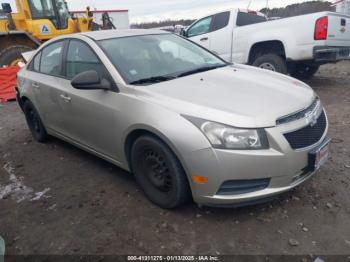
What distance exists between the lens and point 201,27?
8195mm

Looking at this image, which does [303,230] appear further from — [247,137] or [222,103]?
[222,103]

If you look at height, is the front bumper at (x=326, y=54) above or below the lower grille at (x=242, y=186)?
above

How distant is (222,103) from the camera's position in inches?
103

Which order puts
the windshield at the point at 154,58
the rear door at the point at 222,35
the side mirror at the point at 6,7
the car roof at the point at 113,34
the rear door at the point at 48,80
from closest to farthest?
the windshield at the point at 154,58 → the car roof at the point at 113,34 → the rear door at the point at 48,80 → the rear door at the point at 222,35 → the side mirror at the point at 6,7

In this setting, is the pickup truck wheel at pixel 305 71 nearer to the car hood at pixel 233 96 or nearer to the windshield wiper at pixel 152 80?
the car hood at pixel 233 96

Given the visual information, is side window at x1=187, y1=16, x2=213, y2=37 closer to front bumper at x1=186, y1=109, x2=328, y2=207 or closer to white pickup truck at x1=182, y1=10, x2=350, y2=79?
white pickup truck at x1=182, y1=10, x2=350, y2=79

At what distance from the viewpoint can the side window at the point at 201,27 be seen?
7.99m

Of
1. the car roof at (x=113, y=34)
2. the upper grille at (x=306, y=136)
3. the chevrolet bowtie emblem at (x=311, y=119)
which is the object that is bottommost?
the upper grille at (x=306, y=136)

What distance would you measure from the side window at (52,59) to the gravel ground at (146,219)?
128 cm

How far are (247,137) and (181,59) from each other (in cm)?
157

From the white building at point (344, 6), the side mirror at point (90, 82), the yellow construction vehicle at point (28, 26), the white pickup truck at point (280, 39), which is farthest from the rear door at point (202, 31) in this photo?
the white building at point (344, 6)

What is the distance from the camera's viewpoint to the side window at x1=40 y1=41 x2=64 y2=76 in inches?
157

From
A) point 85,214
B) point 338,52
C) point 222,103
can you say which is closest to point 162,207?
point 85,214

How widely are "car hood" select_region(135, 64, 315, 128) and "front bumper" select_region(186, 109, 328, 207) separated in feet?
0.62
